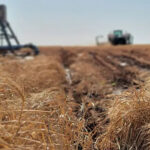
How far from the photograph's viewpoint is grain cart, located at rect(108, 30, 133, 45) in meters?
35.2

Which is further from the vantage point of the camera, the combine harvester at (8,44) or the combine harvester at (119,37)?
the combine harvester at (119,37)

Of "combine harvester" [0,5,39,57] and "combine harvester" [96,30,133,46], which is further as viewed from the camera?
"combine harvester" [96,30,133,46]

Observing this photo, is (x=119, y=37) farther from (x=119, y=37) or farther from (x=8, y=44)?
(x=8, y=44)

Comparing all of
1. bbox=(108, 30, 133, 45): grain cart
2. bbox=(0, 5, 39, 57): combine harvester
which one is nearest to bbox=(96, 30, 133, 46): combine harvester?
bbox=(108, 30, 133, 45): grain cart

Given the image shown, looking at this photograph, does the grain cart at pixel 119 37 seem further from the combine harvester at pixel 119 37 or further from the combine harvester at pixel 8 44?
the combine harvester at pixel 8 44

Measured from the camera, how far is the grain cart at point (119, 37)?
116ft

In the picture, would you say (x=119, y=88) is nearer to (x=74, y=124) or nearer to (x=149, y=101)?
(x=149, y=101)

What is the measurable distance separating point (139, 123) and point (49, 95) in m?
1.11

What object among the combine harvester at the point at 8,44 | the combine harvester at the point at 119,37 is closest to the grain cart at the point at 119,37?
the combine harvester at the point at 119,37

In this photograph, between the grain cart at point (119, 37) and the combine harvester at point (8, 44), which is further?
the grain cart at point (119, 37)

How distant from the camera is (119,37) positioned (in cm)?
3534

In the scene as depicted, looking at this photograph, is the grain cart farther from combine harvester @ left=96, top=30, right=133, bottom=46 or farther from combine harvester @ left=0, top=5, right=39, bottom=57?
combine harvester @ left=0, top=5, right=39, bottom=57

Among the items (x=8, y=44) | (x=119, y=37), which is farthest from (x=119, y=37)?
(x=8, y=44)

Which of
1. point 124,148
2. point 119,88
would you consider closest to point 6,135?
point 124,148
